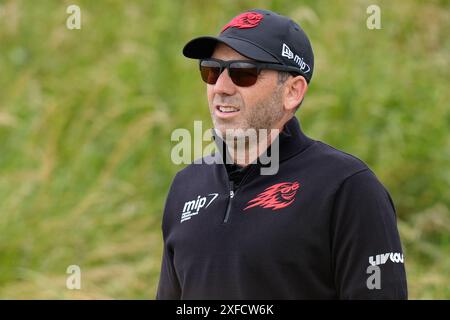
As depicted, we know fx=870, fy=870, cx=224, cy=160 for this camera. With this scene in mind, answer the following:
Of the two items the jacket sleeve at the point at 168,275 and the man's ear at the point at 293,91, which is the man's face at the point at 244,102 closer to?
the man's ear at the point at 293,91

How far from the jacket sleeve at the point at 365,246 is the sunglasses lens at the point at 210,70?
639 mm

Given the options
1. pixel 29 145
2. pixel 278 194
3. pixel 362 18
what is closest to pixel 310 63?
pixel 278 194

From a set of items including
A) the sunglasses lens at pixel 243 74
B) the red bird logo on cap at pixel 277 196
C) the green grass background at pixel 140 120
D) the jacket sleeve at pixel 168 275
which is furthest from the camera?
the green grass background at pixel 140 120

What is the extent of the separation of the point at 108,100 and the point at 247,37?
200 inches

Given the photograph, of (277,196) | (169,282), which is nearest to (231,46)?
(277,196)

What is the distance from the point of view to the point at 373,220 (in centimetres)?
272

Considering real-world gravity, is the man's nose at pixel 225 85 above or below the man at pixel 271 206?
above

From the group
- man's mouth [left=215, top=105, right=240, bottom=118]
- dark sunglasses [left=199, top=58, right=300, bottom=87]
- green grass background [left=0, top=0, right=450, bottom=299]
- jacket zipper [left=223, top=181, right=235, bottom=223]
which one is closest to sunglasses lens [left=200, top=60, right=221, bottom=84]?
dark sunglasses [left=199, top=58, right=300, bottom=87]

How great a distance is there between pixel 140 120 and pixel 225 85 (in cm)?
459

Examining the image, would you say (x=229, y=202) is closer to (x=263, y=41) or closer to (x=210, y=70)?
(x=210, y=70)

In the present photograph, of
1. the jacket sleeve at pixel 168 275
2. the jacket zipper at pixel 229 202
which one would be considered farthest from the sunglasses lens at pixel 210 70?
the jacket sleeve at pixel 168 275

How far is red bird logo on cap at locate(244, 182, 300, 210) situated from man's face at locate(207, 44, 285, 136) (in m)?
0.24

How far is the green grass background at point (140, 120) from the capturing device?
20.8 feet
